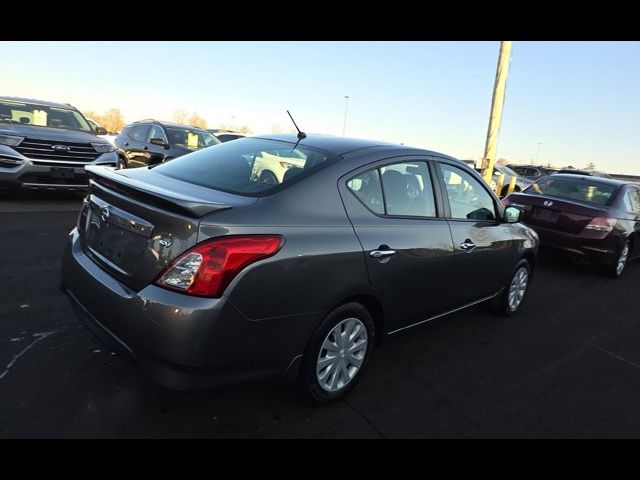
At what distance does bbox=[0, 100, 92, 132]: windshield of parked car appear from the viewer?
310 inches

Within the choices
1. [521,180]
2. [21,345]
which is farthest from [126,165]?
[521,180]

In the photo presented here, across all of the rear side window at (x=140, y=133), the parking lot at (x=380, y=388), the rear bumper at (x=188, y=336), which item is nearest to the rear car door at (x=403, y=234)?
the parking lot at (x=380, y=388)

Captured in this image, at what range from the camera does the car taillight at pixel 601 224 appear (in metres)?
6.50

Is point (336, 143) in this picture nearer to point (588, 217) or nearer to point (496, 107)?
point (588, 217)

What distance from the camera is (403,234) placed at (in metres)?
3.08

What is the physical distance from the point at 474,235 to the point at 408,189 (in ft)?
2.91

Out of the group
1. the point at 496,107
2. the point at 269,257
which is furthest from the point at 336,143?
the point at 496,107

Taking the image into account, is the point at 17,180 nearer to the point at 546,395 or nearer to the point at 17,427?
the point at 17,427

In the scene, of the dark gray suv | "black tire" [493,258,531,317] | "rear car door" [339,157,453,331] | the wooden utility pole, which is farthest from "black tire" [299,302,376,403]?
the wooden utility pole

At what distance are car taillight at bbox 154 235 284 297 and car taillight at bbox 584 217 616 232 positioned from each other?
19.9 ft

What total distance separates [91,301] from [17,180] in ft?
19.5

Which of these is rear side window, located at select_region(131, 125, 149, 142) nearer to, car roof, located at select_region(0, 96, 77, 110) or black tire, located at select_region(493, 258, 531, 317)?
car roof, located at select_region(0, 96, 77, 110)

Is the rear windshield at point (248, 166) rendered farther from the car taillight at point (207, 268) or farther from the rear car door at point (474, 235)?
the rear car door at point (474, 235)

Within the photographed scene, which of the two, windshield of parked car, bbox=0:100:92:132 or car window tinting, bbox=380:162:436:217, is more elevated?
windshield of parked car, bbox=0:100:92:132
